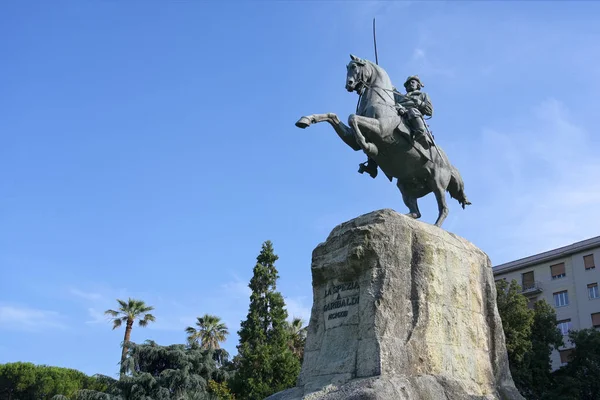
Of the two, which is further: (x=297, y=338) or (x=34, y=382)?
(x=34, y=382)

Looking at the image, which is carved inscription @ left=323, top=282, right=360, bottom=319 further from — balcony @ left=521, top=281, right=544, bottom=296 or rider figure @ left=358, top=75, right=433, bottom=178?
balcony @ left=521, top=281, right=544, bottom=296

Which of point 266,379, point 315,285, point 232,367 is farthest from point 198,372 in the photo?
point 315,285

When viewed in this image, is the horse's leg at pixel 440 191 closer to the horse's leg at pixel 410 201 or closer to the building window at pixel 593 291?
the horse's leg at pixel 410 201

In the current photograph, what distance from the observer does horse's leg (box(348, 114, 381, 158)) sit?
981cm

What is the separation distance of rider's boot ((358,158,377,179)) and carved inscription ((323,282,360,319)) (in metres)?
2.70

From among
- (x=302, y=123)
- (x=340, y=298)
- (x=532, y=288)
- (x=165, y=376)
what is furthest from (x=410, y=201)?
(x=532, y=288)

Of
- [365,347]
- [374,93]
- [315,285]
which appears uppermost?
[374,93]

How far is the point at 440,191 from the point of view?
37.0 ft

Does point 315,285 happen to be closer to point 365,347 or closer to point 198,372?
point 365,347

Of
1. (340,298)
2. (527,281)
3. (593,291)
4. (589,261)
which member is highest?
(589,261)

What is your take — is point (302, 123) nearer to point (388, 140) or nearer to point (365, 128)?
point (365, 128)

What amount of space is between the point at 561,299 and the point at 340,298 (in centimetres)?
4290

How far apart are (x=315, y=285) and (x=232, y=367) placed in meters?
30.4

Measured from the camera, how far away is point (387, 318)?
842cm
